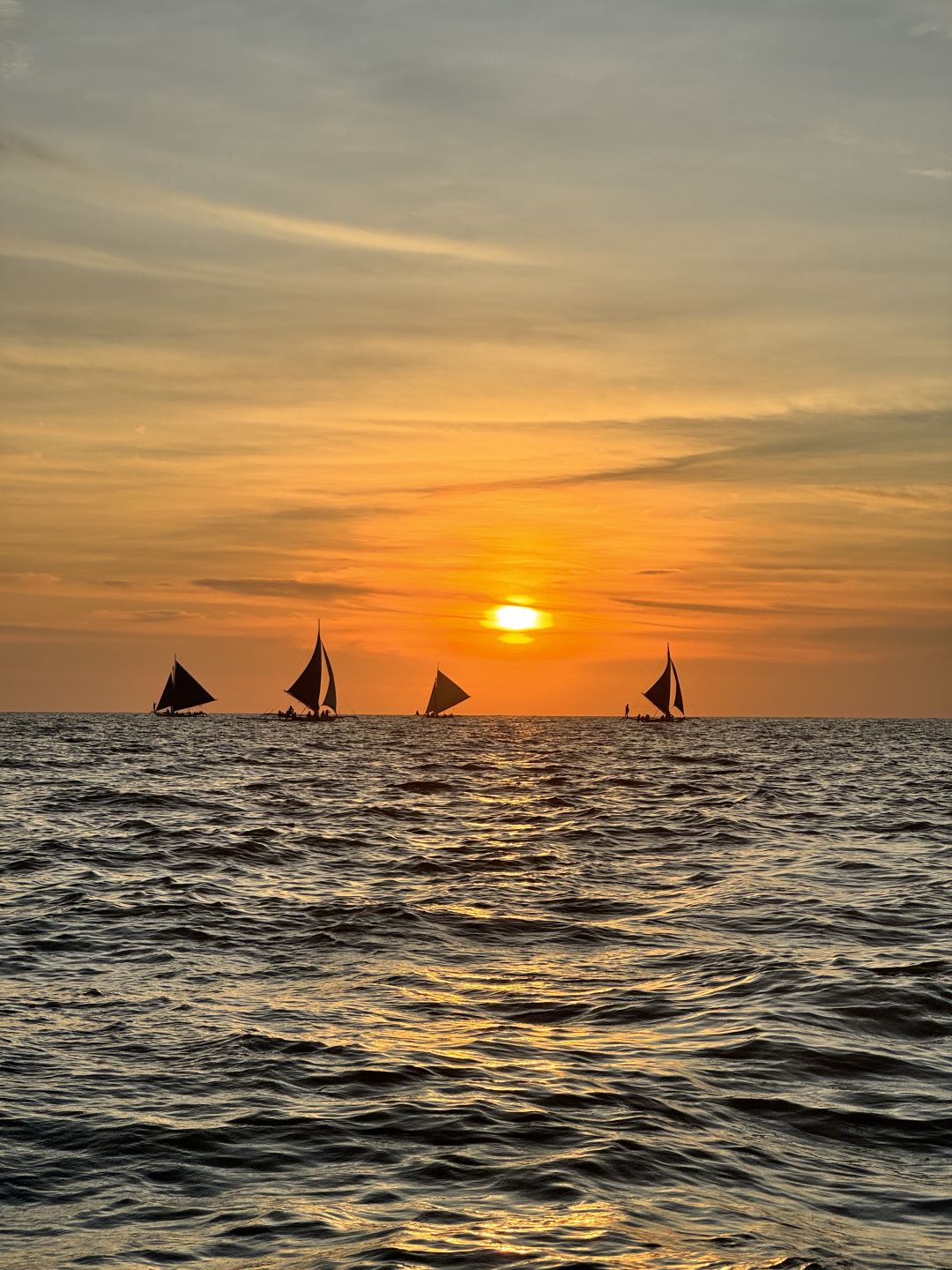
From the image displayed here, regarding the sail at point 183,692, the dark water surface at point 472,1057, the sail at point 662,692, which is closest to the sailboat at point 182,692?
the sail at point 183,692

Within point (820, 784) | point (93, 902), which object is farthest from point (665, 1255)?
point (820, 784)

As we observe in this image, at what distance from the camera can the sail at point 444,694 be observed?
191 m

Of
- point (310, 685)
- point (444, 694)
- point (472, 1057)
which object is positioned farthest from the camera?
point (444, 694)

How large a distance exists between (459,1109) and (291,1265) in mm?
3055

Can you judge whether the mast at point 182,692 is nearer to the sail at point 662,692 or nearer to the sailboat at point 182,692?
the sailboat at point 182,692

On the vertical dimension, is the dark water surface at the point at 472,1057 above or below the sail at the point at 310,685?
below

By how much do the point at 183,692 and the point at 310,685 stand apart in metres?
16.8

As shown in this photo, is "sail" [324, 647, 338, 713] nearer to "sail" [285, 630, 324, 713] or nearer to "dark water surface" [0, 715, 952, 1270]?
"sail" [285, 630, 324, 713]

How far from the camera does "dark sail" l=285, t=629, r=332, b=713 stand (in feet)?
487

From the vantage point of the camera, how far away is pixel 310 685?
153m

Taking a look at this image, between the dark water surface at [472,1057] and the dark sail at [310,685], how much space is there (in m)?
119

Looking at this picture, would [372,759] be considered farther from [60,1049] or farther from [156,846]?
[60,1049]

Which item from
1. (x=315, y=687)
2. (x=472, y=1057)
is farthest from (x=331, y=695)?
(x=472, y=1057)

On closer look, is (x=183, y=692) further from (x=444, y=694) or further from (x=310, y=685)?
(x=444, y=694)
